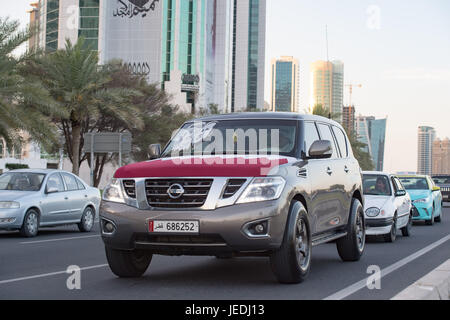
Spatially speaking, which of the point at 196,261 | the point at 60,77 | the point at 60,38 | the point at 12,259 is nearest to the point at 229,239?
the point at 196,261

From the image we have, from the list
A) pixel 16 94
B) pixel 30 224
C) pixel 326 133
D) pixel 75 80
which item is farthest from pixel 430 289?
pixel 75 80

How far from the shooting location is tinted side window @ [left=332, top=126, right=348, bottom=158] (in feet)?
35.2

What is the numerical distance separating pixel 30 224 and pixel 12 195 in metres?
0.75

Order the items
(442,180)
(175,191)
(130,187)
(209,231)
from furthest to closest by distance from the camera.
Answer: (442,180) < (130,187) < (175,191) < (209,231)

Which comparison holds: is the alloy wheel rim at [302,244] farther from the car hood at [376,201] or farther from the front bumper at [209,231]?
the car hood at [376,201]

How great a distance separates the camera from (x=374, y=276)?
878 centimetres

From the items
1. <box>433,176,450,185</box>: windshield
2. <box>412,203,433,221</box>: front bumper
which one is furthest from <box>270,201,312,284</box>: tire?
<box>433,176,450,185</box>: windshield

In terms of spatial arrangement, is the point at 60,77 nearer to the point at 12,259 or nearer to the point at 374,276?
the point at 12,259

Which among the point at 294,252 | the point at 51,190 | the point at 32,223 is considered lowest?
the point at 32,223

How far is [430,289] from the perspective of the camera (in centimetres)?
644

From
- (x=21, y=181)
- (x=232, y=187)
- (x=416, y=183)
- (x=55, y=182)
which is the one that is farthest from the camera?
(x=416, y=183)

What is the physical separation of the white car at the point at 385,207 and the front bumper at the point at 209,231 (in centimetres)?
749

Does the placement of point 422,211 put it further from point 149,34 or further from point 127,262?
point 149,34

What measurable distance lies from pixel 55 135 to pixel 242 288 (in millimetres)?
22473
